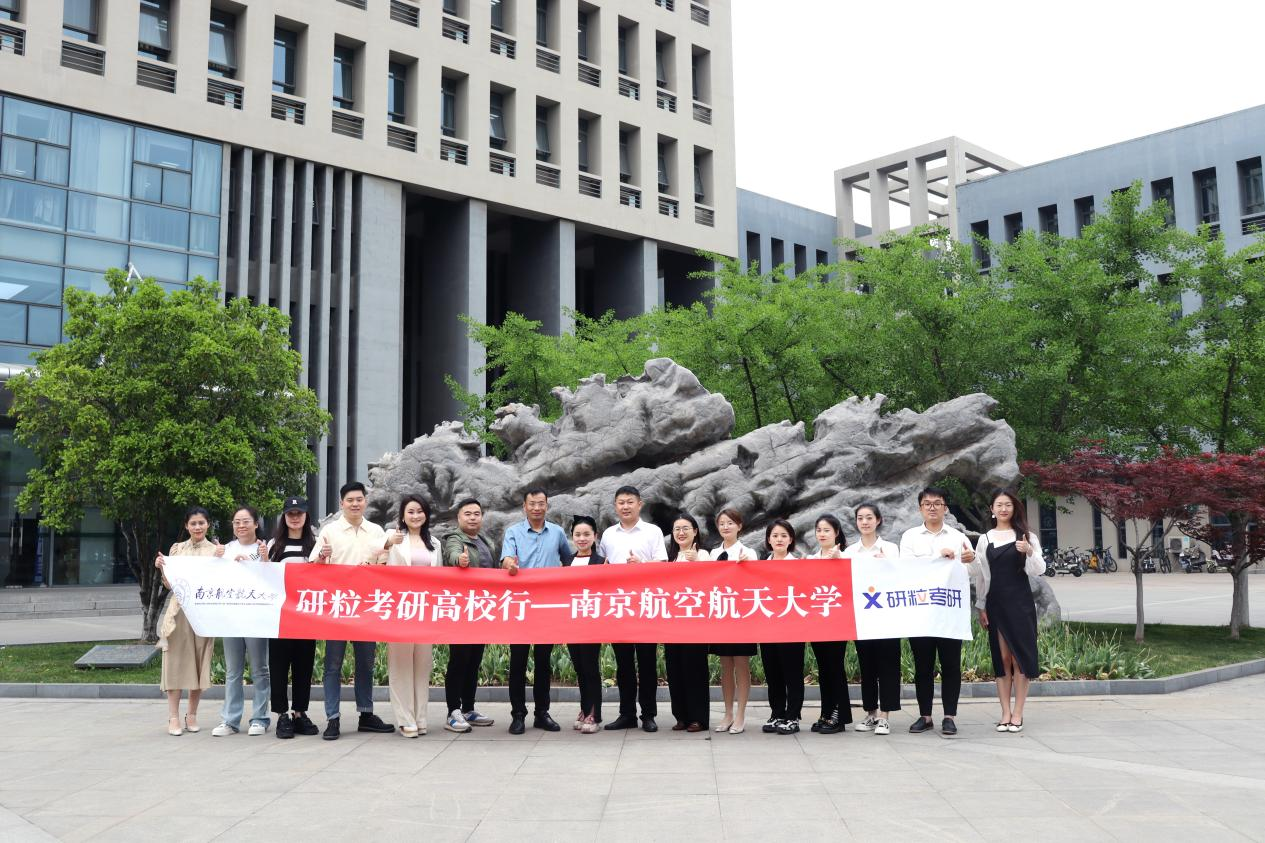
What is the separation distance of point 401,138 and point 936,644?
79.7ft

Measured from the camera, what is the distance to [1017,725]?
7324mm

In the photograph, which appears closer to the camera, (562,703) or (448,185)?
(562,703)

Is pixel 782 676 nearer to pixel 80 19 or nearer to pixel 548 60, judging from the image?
pixel 80 19

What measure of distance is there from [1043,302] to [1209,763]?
10475 millimetres

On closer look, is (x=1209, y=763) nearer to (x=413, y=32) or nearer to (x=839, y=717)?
(x=839, y=717)

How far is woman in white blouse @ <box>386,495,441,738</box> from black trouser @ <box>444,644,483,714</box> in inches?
6.6

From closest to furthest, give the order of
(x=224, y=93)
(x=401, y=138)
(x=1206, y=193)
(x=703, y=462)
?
(x=703, y=462) → (x=224, y=93) → (x=401, y=138) → (x=1206, y=193)

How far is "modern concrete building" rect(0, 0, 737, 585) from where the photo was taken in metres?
23.3

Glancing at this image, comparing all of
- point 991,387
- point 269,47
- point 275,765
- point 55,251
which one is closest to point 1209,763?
point 275,765

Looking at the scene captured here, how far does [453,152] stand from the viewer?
95.1 ft

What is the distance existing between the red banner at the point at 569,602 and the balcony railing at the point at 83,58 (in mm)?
20711

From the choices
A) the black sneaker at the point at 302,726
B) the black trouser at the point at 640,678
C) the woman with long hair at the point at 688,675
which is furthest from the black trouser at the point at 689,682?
the black sneaker at the point at 302,726

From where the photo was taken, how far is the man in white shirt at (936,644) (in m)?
7.27

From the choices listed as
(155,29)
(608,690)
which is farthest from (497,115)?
(608,690)
